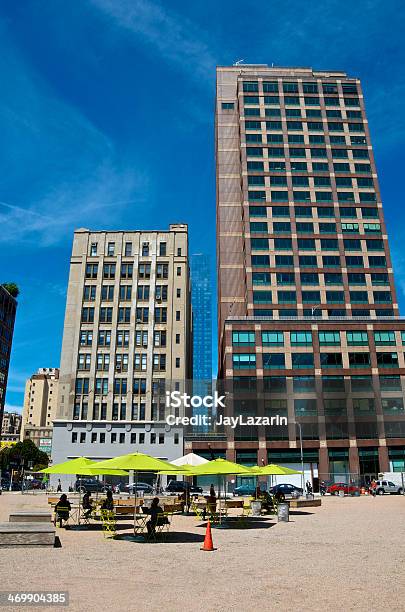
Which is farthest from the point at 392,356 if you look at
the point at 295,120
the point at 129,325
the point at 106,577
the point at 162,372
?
the point at 106,577

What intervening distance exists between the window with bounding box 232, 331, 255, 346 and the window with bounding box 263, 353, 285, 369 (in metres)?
2.83

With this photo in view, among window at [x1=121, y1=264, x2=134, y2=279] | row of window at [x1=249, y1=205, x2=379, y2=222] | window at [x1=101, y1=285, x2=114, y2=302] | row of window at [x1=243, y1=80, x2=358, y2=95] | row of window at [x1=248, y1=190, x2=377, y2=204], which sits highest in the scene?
row of window at [x1=243, y1=80, x2=358, y2=95]

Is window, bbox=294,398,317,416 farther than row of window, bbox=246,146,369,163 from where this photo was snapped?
No

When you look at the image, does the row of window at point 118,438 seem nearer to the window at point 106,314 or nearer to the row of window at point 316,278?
the window at point 106,314

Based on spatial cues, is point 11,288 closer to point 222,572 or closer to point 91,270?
point 91,270

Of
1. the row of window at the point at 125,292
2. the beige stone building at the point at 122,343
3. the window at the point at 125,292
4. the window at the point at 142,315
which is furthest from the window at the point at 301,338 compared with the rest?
the window at the point at 125,292

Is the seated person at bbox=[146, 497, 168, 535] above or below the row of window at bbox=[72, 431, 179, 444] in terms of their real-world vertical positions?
Answer: below

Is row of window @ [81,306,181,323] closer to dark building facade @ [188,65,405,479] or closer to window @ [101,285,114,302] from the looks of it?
window @ [101,285,114,302]

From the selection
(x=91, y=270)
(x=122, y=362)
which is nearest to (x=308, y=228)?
(x=91, y=270)

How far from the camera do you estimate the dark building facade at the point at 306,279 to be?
67.9 meters

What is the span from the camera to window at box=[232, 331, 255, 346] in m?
71.6

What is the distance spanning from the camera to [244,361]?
7075 centimetres

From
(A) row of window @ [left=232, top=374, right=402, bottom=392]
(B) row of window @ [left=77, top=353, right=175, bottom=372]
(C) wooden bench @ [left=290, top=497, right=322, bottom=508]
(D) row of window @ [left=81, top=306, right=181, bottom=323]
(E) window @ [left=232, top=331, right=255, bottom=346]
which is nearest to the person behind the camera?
(C) wooden bench @ [left=290, top=497, right=322, bottom=508]

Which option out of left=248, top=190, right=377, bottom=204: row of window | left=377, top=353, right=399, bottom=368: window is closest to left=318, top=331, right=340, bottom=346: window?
left=377, top=353, right=399, bottom=368: window
